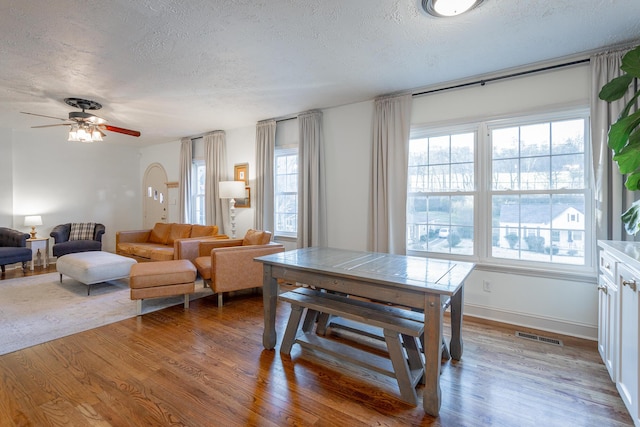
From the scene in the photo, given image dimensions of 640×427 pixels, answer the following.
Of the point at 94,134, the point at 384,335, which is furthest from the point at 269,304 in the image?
the point at 94,134

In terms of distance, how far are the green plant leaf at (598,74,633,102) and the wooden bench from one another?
202 centimetres

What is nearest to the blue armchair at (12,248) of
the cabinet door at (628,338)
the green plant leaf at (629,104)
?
the cabinet door at (628,338)

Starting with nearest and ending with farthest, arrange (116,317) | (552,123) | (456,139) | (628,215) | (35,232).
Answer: (628,215), (552,123), (116,317), (456,139), (35,232)

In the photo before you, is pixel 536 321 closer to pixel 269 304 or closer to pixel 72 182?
pixel 269 304

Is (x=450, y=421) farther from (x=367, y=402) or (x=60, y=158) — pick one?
(x=60, y=158)

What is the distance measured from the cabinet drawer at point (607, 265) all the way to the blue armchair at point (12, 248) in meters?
7.02

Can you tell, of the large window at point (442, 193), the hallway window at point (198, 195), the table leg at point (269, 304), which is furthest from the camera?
the hallway window at point (198, 195)

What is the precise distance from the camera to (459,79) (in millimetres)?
3113

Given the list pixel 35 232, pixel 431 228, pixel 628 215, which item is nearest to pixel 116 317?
pixel 431 228

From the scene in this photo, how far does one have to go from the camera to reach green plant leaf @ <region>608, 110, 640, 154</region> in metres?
1.80

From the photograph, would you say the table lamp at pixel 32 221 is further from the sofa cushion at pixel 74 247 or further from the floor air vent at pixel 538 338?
the floor air vent at pixel 538 338

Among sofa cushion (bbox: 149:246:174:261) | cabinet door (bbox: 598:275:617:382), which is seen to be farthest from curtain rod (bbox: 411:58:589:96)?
sofa cushion (bbox: 149:246:174:261)

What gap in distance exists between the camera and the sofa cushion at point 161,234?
225 inches

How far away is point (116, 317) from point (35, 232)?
387 cm
